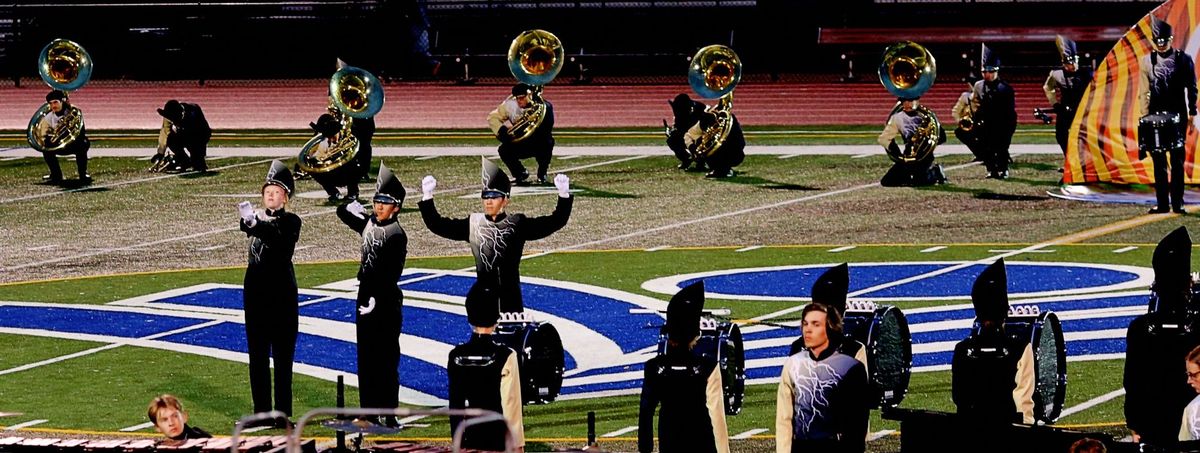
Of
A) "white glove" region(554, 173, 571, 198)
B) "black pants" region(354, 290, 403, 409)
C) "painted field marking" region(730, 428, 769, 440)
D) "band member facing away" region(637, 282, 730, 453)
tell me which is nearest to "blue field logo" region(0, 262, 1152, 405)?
"black pants" region(354, 290, 403, 409)

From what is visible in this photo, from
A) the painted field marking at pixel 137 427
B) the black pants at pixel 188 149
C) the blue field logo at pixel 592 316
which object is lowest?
the black pants at pixel 188 149

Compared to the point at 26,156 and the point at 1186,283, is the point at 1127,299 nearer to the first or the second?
the point at 1186,283

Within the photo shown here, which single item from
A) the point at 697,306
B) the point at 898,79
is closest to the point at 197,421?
the point at 697,306

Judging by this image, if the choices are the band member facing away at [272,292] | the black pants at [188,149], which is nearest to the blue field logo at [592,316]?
the band member facing away at [272,292]

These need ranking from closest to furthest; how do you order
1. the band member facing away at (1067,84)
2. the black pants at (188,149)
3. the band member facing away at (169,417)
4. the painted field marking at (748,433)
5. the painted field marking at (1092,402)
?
the band member facing away at (169,417) < the painted field marking at (748,433) < the painted field marking at (1092,402) < the band member facing away at (1067,84) < the black pants at (188,149)

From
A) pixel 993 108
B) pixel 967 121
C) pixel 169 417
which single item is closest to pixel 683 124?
pixel 967 121

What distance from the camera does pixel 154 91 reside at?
39.9m

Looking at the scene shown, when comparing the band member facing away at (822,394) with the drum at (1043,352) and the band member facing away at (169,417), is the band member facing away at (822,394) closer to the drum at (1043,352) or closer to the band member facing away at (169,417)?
the drum at (1043,352)

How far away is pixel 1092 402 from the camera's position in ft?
42.9

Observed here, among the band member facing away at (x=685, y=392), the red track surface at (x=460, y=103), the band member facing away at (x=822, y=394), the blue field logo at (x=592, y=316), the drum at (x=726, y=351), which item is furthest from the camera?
the red track surface at (x=460, y=103)

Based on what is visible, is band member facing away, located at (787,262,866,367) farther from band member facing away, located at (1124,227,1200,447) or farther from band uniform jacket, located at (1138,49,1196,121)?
band uniform jacket, located at (1138,49,1196,121)

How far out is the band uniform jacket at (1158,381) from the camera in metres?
11.5

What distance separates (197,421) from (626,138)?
19370mm

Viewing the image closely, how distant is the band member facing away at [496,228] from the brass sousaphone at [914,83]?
1158cm
